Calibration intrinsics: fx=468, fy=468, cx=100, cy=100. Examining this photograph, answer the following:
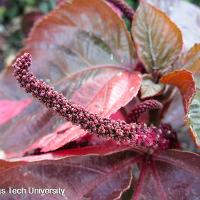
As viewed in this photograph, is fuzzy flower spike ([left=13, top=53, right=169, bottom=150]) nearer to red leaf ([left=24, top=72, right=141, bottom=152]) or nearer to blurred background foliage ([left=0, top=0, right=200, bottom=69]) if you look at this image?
red leaf ([left=24, top=72, right=141, bottom=152])

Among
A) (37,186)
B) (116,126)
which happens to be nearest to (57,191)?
(37,186)

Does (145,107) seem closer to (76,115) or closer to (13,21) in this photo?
(76,115)

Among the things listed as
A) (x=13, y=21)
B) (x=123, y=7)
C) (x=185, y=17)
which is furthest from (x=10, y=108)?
(x=13, y=21)

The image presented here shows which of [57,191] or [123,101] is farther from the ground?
[123,101]

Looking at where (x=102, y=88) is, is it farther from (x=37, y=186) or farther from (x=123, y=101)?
(x=37, y=186)

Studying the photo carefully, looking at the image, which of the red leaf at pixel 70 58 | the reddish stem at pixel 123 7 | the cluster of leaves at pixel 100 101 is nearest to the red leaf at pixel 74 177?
the cluster of leaves at pixel 100 101

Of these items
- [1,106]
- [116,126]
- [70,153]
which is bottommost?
[1,106]

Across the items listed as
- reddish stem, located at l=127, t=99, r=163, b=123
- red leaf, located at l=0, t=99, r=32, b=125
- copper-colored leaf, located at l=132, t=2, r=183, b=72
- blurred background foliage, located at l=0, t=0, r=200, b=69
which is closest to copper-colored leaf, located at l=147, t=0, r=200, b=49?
copper-colored leaf, located at l=132, t=2, r=183, b=72
